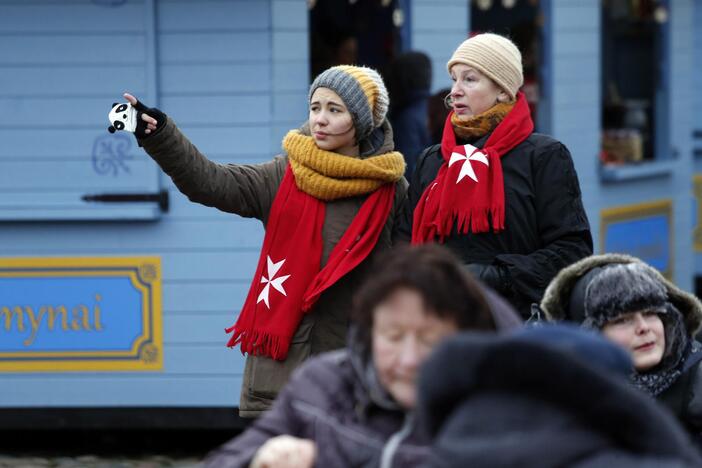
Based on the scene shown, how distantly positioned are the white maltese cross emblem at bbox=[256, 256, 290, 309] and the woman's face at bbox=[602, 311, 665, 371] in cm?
124

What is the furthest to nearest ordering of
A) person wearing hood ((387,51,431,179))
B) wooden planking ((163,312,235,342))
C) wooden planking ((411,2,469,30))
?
wooden planking ((411,2,469,30)), person wearing hood ((387,51,431,179)), wooden planking ((163,312,235,342))

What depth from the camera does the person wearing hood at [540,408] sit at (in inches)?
79.3

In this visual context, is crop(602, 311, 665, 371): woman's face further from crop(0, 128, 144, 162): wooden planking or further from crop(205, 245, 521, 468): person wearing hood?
crop(0, 128, 144, 162): wooden planking

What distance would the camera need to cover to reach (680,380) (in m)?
3.30

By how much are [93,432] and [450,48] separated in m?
2.71

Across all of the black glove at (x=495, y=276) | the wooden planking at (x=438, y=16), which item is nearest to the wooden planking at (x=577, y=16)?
the wooden planking at (x=438, y=16)

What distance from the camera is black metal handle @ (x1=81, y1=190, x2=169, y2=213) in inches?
254

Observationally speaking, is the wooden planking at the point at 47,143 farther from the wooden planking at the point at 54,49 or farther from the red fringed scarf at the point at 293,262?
the red fringed scarf at the point at 293,262

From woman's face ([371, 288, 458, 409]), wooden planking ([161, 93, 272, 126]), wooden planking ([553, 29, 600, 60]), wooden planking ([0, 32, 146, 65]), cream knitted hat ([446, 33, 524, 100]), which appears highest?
wooden planking ([553, 29, 600, 60])

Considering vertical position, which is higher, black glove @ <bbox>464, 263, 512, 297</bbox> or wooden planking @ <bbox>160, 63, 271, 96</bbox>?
wooden planking @ <bbox>160, 63, 271, 96</bbox>

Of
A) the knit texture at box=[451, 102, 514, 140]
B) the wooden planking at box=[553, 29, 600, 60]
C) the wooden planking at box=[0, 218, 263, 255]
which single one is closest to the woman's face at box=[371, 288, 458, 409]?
the knit texture at box=[451, 102, 514, 140]

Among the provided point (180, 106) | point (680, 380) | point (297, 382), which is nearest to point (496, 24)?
point (180, 106)

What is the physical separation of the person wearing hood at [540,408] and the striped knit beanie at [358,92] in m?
2.22

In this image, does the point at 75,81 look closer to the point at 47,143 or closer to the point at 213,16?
the point at 47,143
